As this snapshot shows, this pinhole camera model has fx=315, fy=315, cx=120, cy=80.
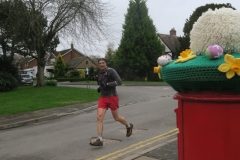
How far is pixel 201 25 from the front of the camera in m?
2.14

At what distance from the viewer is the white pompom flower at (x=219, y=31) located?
2.04m

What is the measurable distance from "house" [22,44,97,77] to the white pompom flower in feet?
194

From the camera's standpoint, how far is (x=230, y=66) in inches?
71.6

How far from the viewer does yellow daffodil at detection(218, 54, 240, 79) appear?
1.82 metres

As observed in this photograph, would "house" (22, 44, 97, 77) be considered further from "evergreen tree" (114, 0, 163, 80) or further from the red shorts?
the red shorts

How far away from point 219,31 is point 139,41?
126 feet

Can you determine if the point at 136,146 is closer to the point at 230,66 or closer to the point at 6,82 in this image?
the point at 230,66

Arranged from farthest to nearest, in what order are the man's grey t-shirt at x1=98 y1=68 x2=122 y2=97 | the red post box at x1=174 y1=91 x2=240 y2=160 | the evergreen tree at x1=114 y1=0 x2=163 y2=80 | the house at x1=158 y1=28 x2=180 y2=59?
the house at x1=158 y1=28 x2=180 y2=59 → the evergreen tree at x1=114 y1=0 x2=163 y2=80 → the man's grey t-shirt at x1=98 y1=68 x2=122 y2=97 → the red post box at x1=174 y1=91 x2=240 y2=160

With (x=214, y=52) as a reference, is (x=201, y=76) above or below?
below

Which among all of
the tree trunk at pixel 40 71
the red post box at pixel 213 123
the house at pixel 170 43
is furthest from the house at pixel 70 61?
the red post box at pixel 213 123

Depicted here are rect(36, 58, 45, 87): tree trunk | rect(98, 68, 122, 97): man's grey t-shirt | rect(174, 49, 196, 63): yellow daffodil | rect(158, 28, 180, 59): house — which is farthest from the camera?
rect(158, 28, 180, 59): house

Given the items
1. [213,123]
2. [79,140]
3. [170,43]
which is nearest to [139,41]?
[170,43]

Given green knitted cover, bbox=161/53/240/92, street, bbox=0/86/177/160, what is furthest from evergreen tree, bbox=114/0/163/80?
green knitted cover, bbox=161/53/240/92

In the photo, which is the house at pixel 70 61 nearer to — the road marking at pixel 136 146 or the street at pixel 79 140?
the street at pixel 79 140
